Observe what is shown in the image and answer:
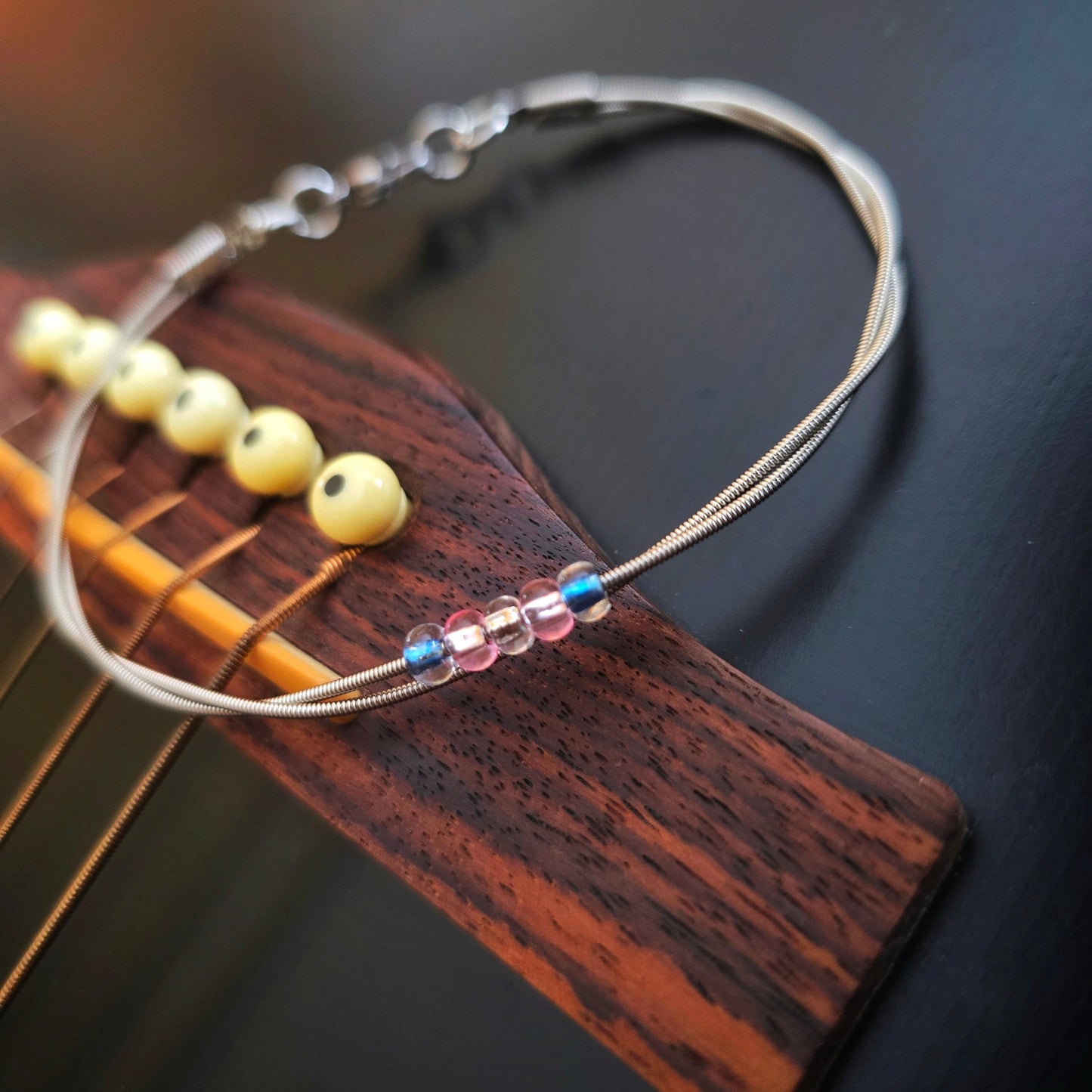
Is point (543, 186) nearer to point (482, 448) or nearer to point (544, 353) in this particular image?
point (544, 353)

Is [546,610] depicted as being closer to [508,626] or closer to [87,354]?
[508,626]

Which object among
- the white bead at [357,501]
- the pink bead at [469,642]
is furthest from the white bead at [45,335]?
the pink bead at [469,642]

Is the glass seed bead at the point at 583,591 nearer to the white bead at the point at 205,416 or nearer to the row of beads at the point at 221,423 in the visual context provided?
the row of beads at the point at 221,423

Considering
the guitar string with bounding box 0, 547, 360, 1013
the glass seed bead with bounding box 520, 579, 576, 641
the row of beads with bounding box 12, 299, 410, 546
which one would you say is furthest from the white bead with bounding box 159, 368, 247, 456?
the glass seed bead with bounding box 520, 579, 576, 641

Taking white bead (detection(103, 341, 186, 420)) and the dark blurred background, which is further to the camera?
white bead (detection(103, 341, 186, 420))

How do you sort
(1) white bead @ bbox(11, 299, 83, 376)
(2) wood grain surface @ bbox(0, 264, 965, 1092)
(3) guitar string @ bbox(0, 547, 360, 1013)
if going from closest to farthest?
(2) wood grain surface @ bbox(0, 264, 965, 1092)
(3) guitar string @ bbox(0, 547, 360, 1013)
(1) white bead @ bbox(11, 299, 83, 376)

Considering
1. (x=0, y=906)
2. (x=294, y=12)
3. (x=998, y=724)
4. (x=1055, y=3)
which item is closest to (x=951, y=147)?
(x=1055, y=3)

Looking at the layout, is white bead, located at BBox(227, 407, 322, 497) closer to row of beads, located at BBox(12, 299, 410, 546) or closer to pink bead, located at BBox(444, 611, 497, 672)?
row of beads, located at BBox(12, 299, 410, 546)
